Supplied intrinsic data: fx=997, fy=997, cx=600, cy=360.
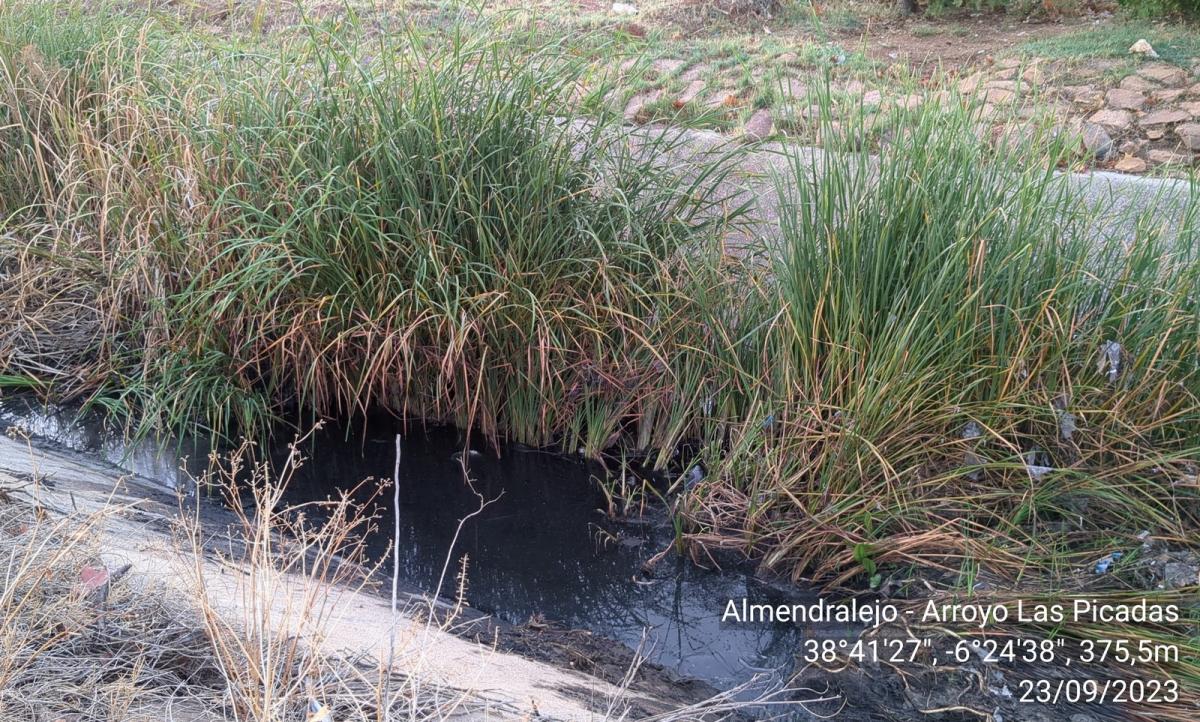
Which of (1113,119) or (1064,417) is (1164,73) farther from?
(1064,417)

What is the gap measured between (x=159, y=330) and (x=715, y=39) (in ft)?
17.5

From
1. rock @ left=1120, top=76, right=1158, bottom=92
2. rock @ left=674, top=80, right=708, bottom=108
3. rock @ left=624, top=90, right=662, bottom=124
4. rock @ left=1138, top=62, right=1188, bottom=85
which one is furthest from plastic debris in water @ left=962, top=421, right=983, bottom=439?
rock @ left=1138, top=62, right=1188, bottom=85

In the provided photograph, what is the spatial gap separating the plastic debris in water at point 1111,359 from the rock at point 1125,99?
3.83 meters

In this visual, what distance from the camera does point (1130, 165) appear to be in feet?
18.8

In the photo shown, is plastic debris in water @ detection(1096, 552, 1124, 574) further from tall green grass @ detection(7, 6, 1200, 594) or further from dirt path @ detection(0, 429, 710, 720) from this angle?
dirt path @ detection(0, 429, 710, 720)

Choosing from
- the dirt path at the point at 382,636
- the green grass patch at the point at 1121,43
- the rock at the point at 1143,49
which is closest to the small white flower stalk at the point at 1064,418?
the dirt path at the point at 382,636

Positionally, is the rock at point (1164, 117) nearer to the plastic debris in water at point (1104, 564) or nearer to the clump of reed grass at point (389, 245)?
the clump of reed grass at point (389, 245)

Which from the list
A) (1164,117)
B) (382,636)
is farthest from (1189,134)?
(382,636)

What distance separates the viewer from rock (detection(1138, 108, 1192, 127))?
19.9 ft

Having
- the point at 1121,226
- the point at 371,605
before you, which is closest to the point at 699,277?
the point at 1121,226

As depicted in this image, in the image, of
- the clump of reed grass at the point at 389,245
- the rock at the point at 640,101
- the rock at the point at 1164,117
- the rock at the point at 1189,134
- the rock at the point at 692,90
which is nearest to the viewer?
the clump of reed grass at the point at 389,245

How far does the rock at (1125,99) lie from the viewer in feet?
20.5

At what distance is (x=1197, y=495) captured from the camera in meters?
3.01

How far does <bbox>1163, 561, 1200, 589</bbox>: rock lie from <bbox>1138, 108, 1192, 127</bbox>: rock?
13.7 feet
